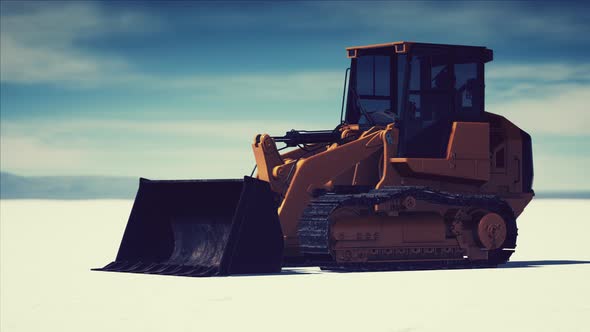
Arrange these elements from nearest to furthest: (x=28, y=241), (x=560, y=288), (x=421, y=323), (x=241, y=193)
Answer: (x=421, y=323) < (x=560, y=288) < (x=241, y=193) < (x=28, y=241)

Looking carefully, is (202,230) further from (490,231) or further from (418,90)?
(490,231)

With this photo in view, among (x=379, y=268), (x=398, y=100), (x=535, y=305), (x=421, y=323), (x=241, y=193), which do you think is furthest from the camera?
(x=398, y=100)

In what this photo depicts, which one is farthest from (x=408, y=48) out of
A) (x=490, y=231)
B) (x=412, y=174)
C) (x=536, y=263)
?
(x=536, y=263)

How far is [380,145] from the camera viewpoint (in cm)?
2111

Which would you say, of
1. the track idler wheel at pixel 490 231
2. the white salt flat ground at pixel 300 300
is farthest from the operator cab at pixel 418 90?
the white salt flat ground at pixel 300 300

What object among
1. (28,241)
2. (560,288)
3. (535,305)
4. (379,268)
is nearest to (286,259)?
(379,268)

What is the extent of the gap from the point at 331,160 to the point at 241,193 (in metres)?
2.52

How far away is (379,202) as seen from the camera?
20.2m

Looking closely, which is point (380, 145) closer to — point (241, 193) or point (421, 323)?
point (241, 193)

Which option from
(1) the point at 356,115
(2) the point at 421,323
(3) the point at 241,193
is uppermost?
(1) the point at 356,115

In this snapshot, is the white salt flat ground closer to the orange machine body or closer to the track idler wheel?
the track idler wheel

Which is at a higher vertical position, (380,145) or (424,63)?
(424,63)

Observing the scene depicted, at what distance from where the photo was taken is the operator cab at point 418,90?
2148 cm

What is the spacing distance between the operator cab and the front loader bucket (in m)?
3.74
